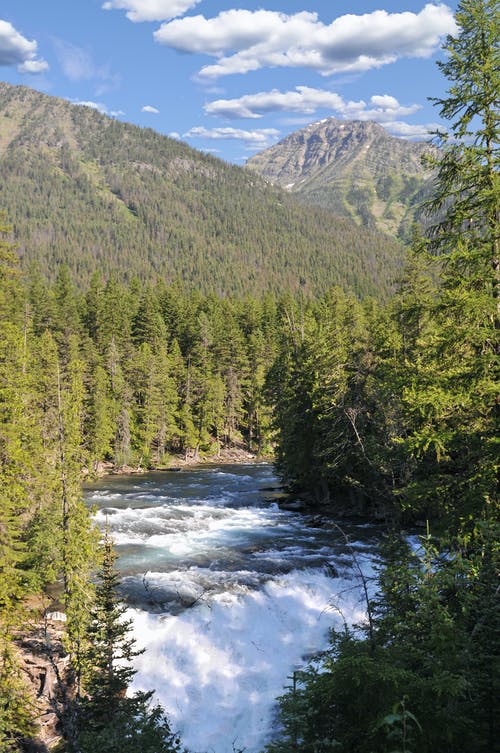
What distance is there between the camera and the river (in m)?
15.6

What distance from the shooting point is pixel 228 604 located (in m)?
20.2

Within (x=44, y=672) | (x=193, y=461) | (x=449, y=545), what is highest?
(x=449, y=545)

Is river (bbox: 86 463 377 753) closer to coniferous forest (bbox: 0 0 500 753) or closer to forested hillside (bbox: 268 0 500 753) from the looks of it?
coniferous forest (bbox: 0 0 500 753)

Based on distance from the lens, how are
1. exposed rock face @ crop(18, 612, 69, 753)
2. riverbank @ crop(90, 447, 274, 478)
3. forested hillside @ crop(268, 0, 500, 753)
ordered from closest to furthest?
1. forested hillside @ crop(268, 0, 500, 753)
2. exposed rock face @ crop(18, 612, 69, 753)
3. riverbank @ crop(90, 447, 274, 478)

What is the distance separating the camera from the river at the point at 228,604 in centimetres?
1563

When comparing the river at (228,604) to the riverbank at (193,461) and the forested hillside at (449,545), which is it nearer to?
the forested hillside at (449,545)

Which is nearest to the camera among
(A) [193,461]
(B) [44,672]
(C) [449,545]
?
(C) [449,545]

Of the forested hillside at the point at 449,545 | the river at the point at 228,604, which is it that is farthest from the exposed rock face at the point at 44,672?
the forested hillside at the point at 449,545

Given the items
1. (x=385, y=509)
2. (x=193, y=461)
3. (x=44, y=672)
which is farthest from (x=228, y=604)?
(x=193, y=461)

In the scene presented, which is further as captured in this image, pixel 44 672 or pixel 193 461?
pixel 193 461

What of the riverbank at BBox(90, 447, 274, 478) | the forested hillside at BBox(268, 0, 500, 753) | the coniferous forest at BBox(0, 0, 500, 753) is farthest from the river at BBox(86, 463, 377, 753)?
the riverbank at BBox(90, 447, 274, 478)

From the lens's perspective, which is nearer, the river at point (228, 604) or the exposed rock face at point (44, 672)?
the exposed rock face at point (44, 672)

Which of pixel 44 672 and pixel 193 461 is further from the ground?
pixel 44 672

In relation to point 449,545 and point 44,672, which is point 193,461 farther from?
point 449,545
